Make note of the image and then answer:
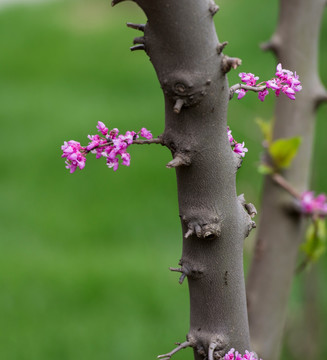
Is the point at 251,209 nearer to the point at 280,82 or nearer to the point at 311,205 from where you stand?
the point at 280,82

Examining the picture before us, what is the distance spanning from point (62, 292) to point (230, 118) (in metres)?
1.56

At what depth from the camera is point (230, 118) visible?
11.6 feet

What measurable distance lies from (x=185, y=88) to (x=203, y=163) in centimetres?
8

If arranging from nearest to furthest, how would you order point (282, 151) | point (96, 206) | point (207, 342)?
point (207, 342) → point (282, 151) → point (96, 206)

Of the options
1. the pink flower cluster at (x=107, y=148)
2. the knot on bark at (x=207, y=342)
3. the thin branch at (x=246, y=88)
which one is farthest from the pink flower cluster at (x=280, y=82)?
the knot on bark at (x=207, y=342)

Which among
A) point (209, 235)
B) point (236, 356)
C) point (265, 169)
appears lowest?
point (236, 356)

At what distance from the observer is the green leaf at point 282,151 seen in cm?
126

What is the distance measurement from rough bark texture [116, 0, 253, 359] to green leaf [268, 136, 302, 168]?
23.0 inches

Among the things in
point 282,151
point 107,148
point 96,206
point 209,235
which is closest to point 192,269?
point 209,235

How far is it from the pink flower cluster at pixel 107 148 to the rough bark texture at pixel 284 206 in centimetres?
77

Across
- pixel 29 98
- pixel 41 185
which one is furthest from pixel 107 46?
pixel 41 185

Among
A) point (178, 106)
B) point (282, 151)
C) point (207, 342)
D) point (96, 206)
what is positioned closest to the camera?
point (178, 106)

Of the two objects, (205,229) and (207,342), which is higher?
(205,229)

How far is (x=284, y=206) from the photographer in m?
1.40
